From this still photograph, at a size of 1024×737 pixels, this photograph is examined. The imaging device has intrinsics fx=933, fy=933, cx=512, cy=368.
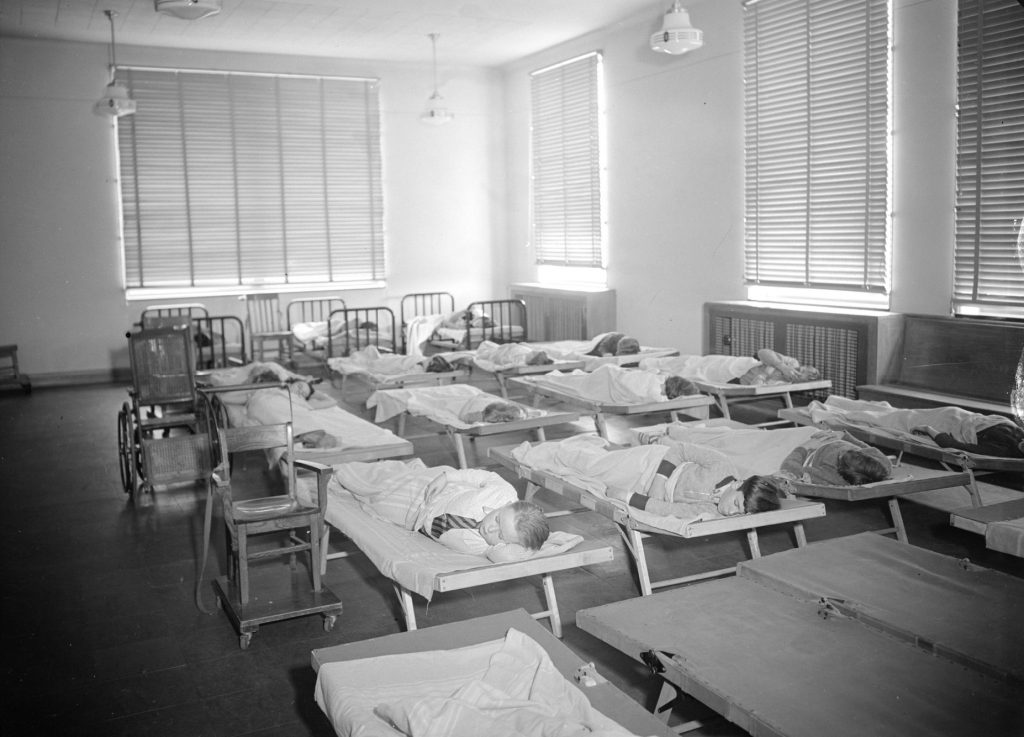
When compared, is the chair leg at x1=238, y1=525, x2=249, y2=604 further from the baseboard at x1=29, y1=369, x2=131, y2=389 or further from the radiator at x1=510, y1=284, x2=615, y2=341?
the baseboard at x1=29, y1=369, x2=131, y2=389

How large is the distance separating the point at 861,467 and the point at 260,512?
8.81 ft

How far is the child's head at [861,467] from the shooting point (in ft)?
14.1

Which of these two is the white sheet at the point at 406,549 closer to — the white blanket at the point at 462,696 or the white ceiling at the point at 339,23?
the white blanket at the point at 462,696

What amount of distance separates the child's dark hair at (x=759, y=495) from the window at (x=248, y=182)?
328 inches

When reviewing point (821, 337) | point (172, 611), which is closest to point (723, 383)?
point (821, 337)

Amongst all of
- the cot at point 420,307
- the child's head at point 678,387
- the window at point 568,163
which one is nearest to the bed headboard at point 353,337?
the cot at point 420,307

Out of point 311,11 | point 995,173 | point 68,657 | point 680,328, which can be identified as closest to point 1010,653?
point 68,657

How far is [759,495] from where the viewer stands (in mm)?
3883

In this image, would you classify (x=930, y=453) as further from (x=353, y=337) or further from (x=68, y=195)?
(x=68, y=195)

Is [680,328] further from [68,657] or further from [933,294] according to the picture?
[68,657]

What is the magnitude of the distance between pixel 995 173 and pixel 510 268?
23.8 ft

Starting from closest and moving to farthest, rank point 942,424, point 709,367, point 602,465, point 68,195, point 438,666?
1. point 438,666
2. point 602,465
3. point 942,424
4. point 709,367
5. point 68,195

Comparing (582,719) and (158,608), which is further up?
(582,719)

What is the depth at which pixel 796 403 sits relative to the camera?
7.66 metres
